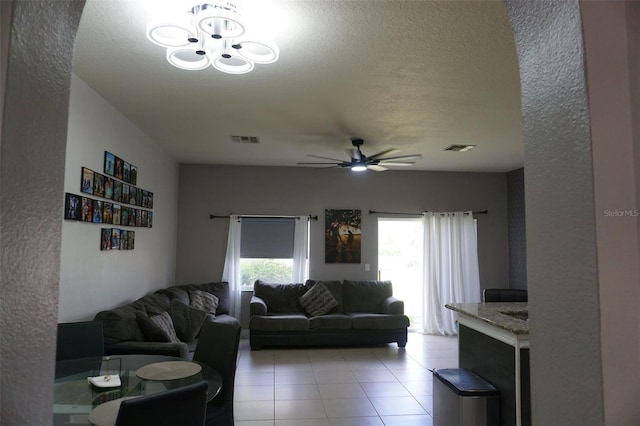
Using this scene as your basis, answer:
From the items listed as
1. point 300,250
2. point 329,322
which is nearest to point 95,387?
point 329,322

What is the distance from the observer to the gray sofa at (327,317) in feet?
18.2

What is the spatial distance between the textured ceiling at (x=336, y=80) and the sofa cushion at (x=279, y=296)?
2.22m

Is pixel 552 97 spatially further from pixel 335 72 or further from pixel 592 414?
pixel 335 72

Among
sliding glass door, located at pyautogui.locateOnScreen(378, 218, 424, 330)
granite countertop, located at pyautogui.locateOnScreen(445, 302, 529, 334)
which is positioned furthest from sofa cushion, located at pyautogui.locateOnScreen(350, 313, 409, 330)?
granite countertop, located at pyautogui.locateOnScreen(445, 302, 529, 334)

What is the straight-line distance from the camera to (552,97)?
97 cm

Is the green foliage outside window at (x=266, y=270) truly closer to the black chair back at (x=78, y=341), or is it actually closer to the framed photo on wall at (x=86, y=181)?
the framed photo on wall at (x=86, y=181)

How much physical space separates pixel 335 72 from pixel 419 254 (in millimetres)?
4752

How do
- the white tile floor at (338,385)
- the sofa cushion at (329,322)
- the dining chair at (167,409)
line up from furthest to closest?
1. the sofa cushion at (329,322)
2. the white tile floor at (338,385)
3. the dining chair at (167,409)

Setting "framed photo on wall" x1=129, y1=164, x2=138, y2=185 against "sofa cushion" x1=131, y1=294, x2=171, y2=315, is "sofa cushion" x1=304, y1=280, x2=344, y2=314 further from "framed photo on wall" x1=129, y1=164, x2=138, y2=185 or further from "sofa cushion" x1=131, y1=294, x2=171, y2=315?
"framed photo on wall" x1=129, y1=164, x2=138, y2=185

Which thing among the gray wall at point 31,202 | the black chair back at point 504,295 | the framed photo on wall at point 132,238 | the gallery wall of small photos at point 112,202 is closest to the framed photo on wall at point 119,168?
the gallery wall of small photos at point 112,202

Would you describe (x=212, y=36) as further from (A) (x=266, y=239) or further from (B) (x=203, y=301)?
(A) (x=266, y=239)

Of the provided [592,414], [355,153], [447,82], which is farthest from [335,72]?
[592,414]

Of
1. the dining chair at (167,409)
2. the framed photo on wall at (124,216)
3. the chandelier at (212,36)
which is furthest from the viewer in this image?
the framed photo on wall at (124,216)

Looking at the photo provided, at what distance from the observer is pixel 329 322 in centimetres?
564
